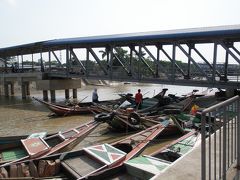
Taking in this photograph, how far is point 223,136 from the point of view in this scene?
3643 mm

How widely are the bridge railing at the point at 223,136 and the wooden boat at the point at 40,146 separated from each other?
5.95 meters

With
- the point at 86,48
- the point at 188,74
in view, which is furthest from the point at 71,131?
the point at 86,48

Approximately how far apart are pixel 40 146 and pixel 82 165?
85.7 inches

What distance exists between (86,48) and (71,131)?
602 inches

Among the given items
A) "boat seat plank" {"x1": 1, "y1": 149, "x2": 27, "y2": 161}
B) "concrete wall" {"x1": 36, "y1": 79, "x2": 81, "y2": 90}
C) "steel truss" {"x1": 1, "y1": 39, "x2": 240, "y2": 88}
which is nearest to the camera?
"boat seat plank" {"x1": 1, "y1": 149, "x2": 27, "y2": 161}

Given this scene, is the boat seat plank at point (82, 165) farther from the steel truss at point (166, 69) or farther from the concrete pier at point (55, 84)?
the concrete pier at point (55, 84)

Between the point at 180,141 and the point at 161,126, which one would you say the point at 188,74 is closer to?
the point at 161,126

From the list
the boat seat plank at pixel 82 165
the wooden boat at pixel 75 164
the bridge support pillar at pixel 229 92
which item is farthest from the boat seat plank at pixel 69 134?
the bridge support pillar at pixel 229 92

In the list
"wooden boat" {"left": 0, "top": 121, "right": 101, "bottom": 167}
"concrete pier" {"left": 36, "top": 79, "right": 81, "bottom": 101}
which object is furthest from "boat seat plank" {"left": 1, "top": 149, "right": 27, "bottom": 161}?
"concrete pier" {"left": 36, "top": 79, "right": 81, "bottom": 101}

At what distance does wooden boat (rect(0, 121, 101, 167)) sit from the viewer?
8.93 m

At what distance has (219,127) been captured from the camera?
12.6 ft

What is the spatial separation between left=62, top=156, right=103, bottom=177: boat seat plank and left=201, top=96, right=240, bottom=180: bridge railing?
164 inches

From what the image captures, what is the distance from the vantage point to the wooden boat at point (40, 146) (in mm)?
8930

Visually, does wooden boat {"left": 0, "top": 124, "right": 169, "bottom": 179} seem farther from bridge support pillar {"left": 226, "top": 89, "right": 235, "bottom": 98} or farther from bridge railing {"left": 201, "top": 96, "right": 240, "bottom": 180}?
bridge support pillar {"left": 226, "top": 89, "right": 235, "bottom": 98}
